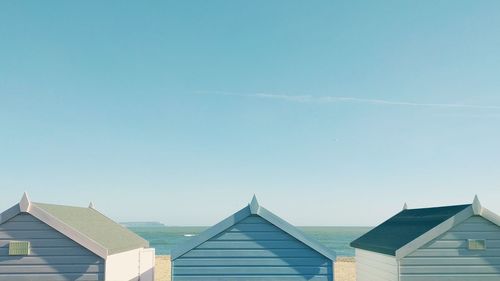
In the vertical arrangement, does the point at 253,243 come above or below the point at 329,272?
above

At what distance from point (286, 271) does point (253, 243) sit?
110 cm

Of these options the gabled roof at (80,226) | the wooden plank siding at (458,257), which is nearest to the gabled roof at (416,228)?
the wooden plank siding at (458,257)

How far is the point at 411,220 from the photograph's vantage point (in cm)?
1590

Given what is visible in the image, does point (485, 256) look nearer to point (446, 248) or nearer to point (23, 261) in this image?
point (446, 248)

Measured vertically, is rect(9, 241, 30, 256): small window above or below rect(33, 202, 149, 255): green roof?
below

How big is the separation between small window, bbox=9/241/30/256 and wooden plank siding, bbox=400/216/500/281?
997 cm

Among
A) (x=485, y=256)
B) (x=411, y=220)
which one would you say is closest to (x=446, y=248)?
(x=485, y=256)

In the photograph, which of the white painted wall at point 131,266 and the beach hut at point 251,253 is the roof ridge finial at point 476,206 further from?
the white painted wall at point 131,266

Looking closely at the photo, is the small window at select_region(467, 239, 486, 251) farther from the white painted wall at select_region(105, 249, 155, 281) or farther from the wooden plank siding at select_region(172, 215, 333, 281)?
the white painted wall at select_region(105, 249, 155, 281)

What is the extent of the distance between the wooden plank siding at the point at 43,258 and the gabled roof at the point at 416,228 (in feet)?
26.9

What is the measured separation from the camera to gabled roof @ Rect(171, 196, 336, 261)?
11719 millimetres

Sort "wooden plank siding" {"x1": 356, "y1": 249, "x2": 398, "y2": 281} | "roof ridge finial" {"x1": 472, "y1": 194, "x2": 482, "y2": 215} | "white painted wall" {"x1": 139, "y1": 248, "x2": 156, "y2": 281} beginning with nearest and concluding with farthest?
"roof ridge finial" {"x1": 472, "y1": 194, "x2": 482, "y2": 215}, "wooden plank siding" {"x1": 356, "y1": 249, "x2": 398, "y2": 281}, "white painted wall" {"x1": 139, "y1": 248, "x2": 156, "y2": 281}

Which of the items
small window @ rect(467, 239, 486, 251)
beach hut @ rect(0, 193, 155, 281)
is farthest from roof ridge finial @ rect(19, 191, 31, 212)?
small window @ rect(467, 239, 486, 251)

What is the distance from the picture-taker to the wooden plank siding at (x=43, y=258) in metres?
12.0
